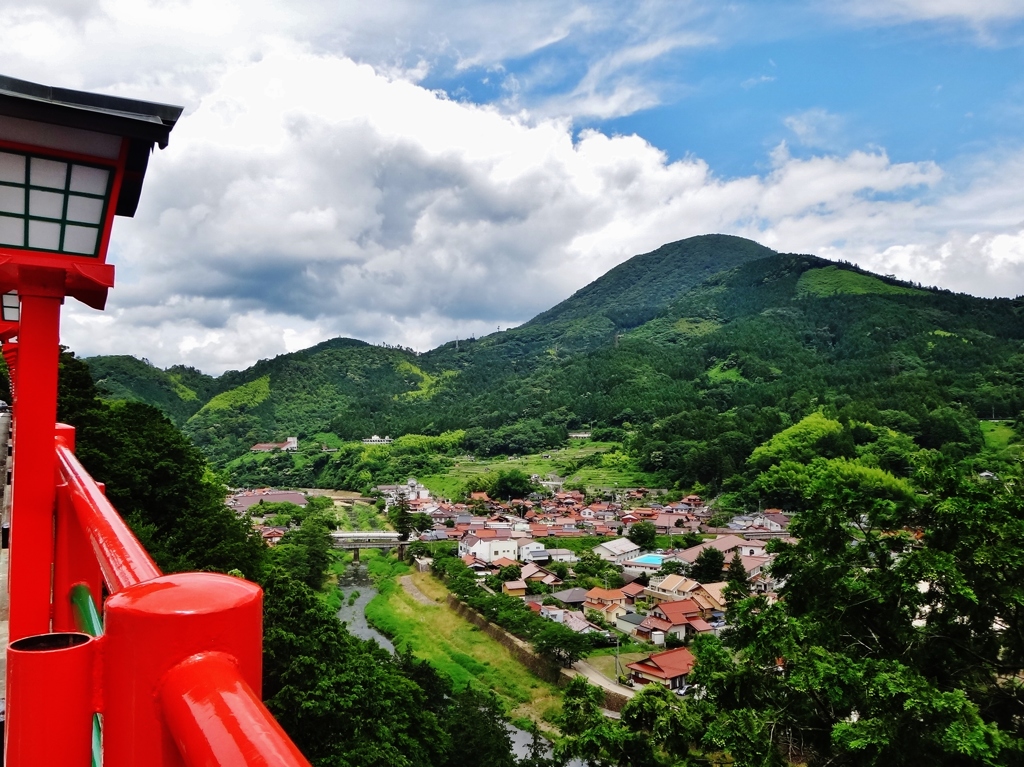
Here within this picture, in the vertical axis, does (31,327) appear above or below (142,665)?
above

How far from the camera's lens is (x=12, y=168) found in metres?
1.54

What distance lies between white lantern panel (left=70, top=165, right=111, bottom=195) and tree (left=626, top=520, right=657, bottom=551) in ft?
113

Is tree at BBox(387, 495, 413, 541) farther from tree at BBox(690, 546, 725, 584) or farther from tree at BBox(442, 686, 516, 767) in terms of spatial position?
tree at BBox(442, 686, 516, 767)

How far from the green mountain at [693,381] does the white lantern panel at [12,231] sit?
169ft

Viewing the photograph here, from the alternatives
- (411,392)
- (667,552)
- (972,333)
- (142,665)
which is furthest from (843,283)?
(142,665)

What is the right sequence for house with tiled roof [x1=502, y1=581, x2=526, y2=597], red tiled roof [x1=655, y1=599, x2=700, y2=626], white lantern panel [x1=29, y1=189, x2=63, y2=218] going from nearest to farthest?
1. white lantern panel [x1=29, y1=189, x2=63, y2=218]
2. red tiled roof [x1=655, y1=599, x2=700, y2=626]
3. house with tiled roof [x1=502, y1=581, x2=526, y2=597]

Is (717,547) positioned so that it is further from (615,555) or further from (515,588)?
(515,588)

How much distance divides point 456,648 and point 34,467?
2096 centimetres

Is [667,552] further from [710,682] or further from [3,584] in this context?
[3,584]

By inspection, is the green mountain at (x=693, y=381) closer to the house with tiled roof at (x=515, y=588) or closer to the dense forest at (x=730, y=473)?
the dense forest at (x=730, y=473)

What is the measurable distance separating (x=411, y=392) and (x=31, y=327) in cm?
10356

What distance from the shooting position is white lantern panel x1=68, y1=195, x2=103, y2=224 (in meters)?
1.62

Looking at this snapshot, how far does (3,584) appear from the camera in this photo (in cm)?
399

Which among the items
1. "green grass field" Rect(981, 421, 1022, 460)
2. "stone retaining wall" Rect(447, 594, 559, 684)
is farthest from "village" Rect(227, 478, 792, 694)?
"green grass field" Rect(981, 421, 1022, 460)
